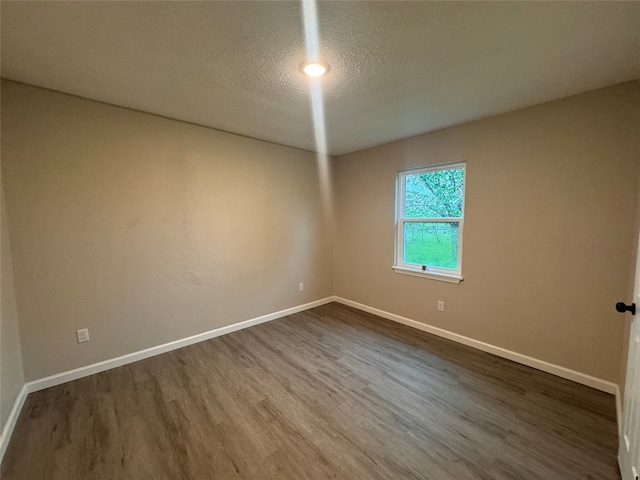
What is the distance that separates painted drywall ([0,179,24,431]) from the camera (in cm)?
168

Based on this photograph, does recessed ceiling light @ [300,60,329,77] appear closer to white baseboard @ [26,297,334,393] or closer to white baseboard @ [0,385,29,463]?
white baseboard @ [26,297,334,393]

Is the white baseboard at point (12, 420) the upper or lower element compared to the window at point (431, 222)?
lower

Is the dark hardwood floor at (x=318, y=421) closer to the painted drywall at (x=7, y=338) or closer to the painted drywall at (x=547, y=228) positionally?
the painted drywall at (x=7, y=338)

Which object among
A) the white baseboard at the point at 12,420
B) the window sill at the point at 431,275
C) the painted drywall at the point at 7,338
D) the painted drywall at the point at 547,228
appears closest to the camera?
the white baseboard at the point at 12,420

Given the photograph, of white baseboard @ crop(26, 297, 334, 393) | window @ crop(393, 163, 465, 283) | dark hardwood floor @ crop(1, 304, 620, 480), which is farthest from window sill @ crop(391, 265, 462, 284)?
white baseboard @ crop(26, 297, 334, 393)

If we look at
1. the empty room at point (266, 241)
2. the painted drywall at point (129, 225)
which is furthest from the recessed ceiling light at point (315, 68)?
the painted drywall at point (129, 225)

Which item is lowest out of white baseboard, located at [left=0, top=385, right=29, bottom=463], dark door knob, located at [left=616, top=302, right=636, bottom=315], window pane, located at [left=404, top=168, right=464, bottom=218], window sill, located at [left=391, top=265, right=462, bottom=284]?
white baseboard, located at [left=0, top=385, right=29, bottom=463]

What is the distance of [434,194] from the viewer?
3.17 metres

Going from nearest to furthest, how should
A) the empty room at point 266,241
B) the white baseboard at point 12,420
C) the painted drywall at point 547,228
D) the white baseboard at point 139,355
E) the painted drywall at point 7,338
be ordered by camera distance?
1. the empty room at point 266,241
2. the white baseboard at point 12,420
3. the painted drywall at point 7,338
4. the painted drywall at point 547,228
5. the white baseboard at point 139,355

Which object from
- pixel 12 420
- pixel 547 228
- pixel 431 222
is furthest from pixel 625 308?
pixel 12 420

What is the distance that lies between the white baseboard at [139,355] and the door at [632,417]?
317 cm

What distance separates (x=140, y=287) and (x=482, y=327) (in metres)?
3.52

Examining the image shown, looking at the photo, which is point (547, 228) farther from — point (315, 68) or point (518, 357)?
point (315, 68)

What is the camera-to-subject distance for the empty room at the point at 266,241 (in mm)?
1452
